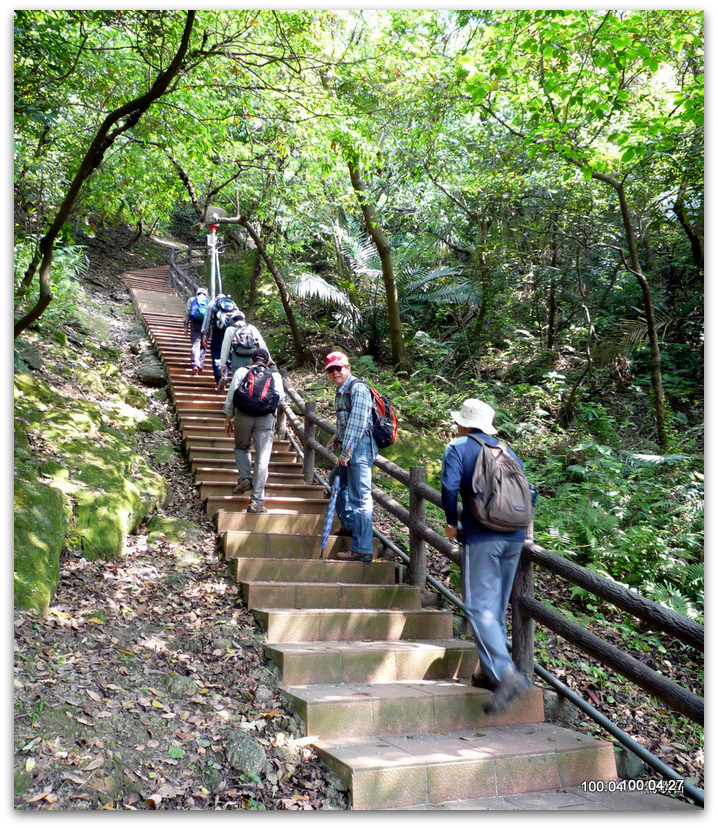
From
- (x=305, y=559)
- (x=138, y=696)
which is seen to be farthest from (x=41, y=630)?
(x=305, y=559)

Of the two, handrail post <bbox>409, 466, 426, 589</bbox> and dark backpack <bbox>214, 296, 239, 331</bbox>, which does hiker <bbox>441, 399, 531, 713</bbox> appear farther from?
dark backpack <bbox>214, 296, 239, 331</bbox>

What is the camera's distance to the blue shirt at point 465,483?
147 inches

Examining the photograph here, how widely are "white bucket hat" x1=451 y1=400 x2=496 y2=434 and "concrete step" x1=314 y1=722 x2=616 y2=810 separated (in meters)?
1.85

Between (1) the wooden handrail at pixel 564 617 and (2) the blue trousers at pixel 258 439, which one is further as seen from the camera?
(2) the blue trousers at pixel 258 439

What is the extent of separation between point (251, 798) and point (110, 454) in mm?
4385

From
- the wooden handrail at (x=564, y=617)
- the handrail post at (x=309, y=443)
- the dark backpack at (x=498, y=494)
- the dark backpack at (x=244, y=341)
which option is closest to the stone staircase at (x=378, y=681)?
the wooden handrail at (x=564, y=617)

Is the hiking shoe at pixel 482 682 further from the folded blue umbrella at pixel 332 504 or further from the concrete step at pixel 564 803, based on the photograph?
the folded blue umbrella at pixel 332 504

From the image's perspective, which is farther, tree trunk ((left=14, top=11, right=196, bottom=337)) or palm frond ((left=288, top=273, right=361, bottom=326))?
palm frond ((left=288, top=273, right=361, bottom=326))

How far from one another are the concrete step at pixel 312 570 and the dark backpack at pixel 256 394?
4.26ft

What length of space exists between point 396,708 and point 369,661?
0.54m

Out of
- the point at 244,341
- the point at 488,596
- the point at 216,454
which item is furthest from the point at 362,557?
the point at 244,341

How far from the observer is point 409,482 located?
5.47m

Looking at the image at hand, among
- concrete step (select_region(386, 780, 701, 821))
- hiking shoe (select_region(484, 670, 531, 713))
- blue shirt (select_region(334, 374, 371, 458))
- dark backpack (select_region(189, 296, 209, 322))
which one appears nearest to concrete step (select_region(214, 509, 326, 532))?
blue shirt (select_region(334, 374, 371, 458))

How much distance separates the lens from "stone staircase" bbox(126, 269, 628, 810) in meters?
3.25
